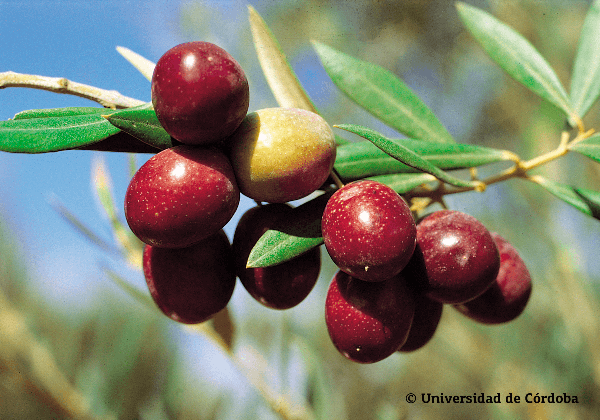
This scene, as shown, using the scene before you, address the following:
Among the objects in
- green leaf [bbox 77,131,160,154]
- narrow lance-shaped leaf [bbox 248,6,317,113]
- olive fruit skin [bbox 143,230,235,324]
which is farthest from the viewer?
narrow lance-shaped leaf [bbox 248,6,317,113]

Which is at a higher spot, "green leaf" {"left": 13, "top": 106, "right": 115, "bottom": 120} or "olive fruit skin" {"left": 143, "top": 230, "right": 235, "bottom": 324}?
"green leaf" {"left": 13, "top": 106, "right": 115, "bottom": 120}

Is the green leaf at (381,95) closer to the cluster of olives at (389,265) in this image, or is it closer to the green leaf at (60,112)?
the cluster of olives at (389,265)

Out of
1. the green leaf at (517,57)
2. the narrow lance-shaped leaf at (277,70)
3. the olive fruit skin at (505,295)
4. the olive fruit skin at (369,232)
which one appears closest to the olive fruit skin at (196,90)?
the olive fruit skin at (369,232)

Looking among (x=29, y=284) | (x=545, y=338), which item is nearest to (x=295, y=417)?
(x=29, y=284)

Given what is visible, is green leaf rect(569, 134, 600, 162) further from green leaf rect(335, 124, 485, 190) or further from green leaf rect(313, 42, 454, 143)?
green leaf rect(335, 124, 485, 190)

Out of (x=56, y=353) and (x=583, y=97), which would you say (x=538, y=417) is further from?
(x=56, y=353)

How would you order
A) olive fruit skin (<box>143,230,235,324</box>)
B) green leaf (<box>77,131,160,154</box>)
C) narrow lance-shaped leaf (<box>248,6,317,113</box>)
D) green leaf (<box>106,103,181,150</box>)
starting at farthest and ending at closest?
1. narrow lance-shaped leaf (<box>248,6,317,113</box>)
2. olive fruit skin (<box>143,230,235,324</box>)
3. green leaf (<box>77,131,160,154</box>)
4. green leaf (<box>106,103,181,150</box>)

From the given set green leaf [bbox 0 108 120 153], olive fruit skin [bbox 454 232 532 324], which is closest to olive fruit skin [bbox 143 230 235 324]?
green leaf [bbox 0 108 120 153]
